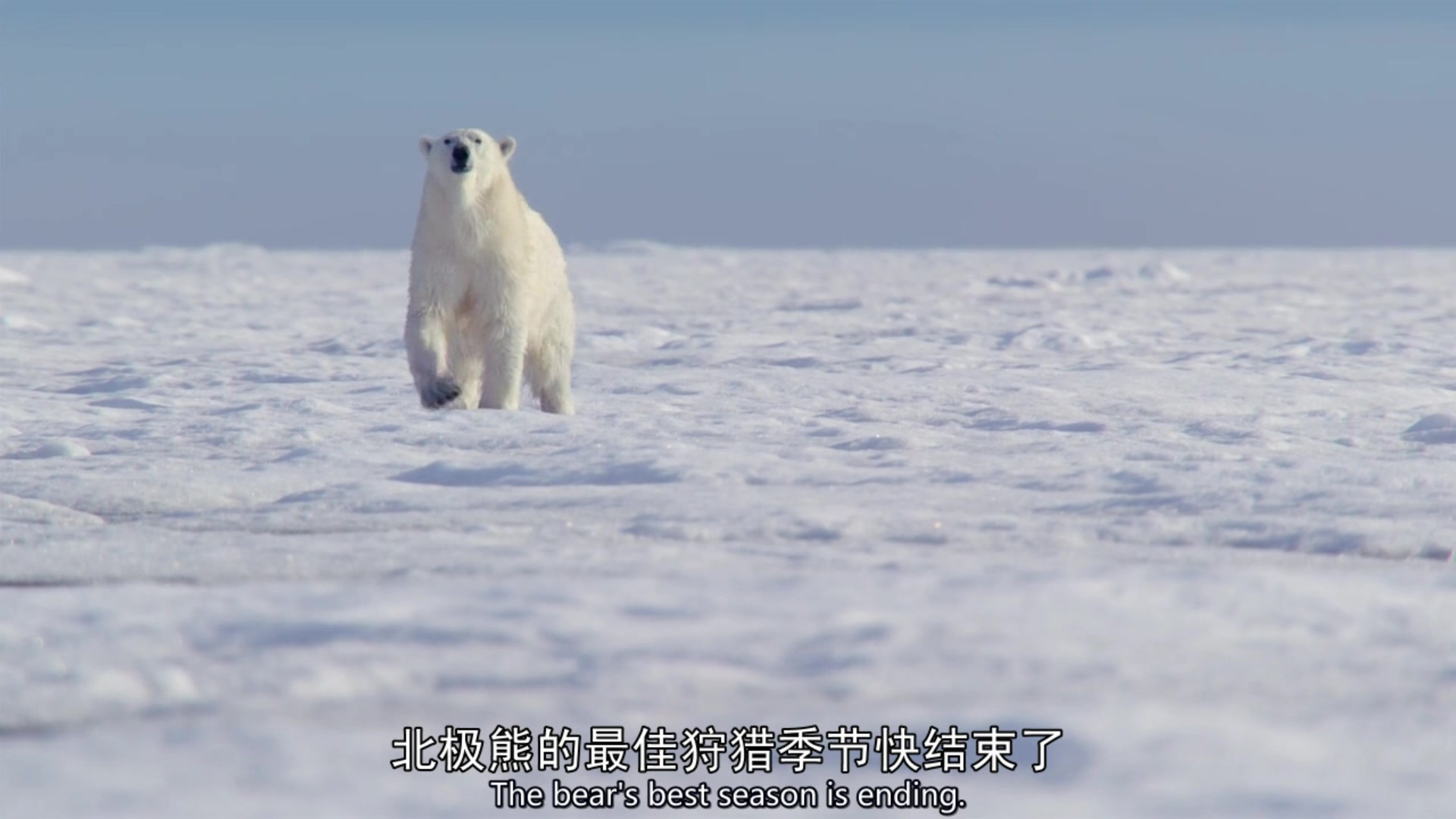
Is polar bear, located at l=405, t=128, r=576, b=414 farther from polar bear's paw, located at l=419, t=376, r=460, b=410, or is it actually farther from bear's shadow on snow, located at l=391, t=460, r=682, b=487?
bear's shadow on snow, located at l=391, t=460, r=682, b=487

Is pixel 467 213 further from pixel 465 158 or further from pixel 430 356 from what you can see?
pixel 430 356

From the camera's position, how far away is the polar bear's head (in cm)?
519

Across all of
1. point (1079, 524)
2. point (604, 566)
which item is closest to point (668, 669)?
point (604, 566)

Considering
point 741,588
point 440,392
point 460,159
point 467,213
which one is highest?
point 460,159

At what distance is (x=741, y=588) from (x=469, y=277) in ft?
9.33

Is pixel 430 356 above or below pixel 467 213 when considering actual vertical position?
below

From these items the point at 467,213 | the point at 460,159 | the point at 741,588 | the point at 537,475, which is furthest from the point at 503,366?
the point at 741,588

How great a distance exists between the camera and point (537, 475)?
13.0 ft

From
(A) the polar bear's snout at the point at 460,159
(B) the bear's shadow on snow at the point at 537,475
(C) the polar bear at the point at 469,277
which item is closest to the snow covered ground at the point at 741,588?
(B) the bear's shadow on snow at the point at 537,475

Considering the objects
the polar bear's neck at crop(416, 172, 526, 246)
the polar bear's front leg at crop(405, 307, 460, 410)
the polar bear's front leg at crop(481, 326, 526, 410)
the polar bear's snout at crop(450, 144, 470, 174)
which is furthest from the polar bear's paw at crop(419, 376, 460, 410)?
the polar bear's snout at crop(450, 144, 470, 174)

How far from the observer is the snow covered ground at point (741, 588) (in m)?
2.00

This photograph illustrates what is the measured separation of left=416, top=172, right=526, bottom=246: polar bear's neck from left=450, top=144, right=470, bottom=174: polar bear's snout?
57 mm

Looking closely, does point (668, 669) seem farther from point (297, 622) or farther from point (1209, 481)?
point (1209, 481)

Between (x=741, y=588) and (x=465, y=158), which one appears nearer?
(x=741, y=588)
